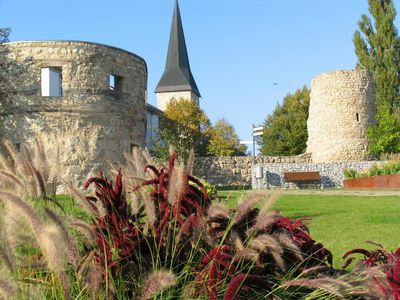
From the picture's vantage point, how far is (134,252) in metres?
1.60

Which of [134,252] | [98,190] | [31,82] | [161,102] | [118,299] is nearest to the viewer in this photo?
[118,299]

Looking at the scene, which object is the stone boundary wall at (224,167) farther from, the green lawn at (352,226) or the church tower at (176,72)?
the church tower at (176,72)

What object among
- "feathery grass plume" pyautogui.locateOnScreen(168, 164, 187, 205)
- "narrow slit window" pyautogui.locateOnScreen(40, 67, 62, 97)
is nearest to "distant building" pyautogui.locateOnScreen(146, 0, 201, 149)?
"narrow slit window" pyautogui.locateOnScreen(40, 67, 62, 97)

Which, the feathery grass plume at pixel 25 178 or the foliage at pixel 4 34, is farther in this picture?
the foliage at pixel 4 34

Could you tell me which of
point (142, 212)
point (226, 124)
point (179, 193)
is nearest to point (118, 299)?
point (179, 193)

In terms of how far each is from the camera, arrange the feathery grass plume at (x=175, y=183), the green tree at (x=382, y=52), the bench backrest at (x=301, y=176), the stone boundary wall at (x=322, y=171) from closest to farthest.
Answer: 1. the feathery grass plume at (x=175, y=183)
2. the bench backrest at (x=301, y=176)
3. the stone boundary wall at (x=322, y=171)
4. the green tree at (x=382, y=52)

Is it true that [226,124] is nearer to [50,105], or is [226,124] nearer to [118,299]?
[50,105]

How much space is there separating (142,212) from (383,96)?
35.0 metres

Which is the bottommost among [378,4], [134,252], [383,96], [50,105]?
[134,252]

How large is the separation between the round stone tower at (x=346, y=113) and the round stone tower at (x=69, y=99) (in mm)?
17075

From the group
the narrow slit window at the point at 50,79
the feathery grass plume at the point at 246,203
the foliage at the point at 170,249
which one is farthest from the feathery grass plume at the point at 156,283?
the narrow slit window at the point at 50,79

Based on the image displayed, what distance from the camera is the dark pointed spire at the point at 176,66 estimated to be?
6184 cm

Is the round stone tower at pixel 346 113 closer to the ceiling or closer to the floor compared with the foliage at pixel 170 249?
closer to the ceiling

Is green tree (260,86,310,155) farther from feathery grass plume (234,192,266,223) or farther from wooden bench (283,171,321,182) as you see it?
feathery grass plume (234,192,266,223)
